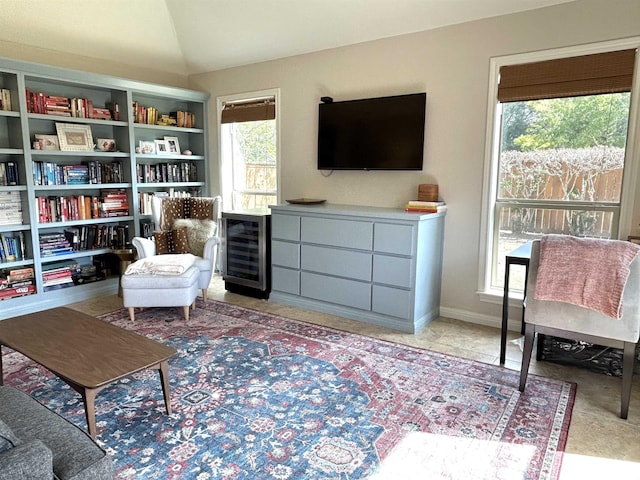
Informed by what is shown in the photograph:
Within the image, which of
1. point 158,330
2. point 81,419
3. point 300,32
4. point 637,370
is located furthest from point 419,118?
point 81,419

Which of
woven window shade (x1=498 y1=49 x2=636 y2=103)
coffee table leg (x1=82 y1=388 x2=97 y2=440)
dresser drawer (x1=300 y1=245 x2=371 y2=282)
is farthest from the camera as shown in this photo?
dresser drawer (x1=300 y1=245 x2=371 y2=282)

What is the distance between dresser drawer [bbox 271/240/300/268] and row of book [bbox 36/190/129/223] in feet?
5.80

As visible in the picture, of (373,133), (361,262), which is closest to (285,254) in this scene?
(361,262)

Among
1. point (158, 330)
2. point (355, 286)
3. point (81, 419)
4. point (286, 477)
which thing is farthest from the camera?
point (355, 286)

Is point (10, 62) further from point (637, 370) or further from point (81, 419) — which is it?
point (637, 370)

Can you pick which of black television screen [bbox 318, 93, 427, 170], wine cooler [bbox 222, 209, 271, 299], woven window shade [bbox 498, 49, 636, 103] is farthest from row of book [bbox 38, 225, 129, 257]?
woven window shade [bbox 498, 49, 636, 103]

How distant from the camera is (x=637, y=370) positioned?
2863 mm

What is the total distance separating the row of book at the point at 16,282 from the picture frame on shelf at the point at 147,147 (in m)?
1.67

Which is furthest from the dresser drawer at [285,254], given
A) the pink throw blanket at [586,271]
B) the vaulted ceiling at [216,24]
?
the pink throw blanket at [586,271]

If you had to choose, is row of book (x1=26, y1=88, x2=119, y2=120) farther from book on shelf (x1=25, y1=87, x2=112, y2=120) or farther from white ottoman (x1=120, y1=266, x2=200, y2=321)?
white ottoman (x1=120, y1=266, x2=200, y2=321)

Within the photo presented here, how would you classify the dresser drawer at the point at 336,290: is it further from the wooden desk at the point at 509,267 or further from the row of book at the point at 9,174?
the row of book at the point at 9,174

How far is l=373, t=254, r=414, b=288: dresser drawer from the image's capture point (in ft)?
11.4

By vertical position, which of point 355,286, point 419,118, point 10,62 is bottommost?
point 355,286

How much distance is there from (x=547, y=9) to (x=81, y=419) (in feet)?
13.2
